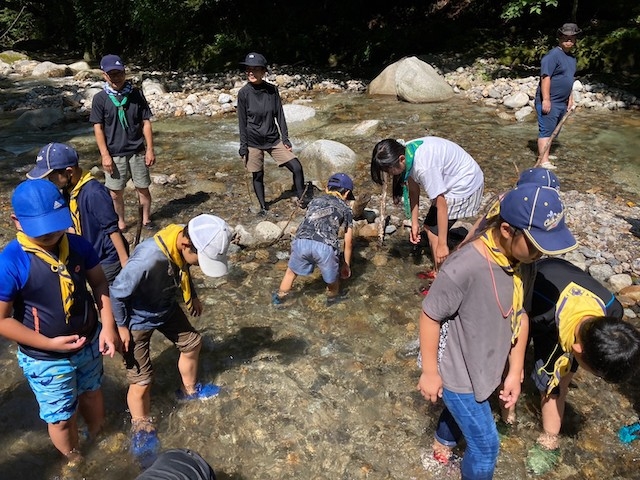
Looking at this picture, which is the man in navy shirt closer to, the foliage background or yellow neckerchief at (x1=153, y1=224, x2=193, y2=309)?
yellow neckerchief at (x1=153, y1=224, x2=193, y2=309)

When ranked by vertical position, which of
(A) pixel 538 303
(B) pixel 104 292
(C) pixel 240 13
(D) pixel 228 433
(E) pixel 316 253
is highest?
(C) pixel 240 13

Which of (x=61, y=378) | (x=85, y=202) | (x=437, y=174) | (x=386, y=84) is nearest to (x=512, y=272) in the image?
(x=437, y=174)

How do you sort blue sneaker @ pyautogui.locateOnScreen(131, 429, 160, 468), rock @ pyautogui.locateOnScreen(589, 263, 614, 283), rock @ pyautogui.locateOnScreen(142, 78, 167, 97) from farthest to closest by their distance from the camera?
rock @ pyautogui.locateOnScreen(142, 78, 167, 97), rock @ pyautogui.locateOnScreen(589, 263, 614, 283), blue sneaker @ pyautogui.locateOnScreen(131, 429, 160, 468)

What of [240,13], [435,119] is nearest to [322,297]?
[435,119]

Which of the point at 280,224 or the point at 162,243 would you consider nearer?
the point at 162,243

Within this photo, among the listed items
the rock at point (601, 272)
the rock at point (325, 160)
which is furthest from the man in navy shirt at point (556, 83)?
the rock at point (325, 160)

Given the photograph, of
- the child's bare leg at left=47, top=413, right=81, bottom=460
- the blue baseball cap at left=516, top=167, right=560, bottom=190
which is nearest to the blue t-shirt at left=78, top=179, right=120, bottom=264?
the child's bare leg at left=47, top=413, right=81, bottom=460

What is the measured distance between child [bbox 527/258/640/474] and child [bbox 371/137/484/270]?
1.39 metres

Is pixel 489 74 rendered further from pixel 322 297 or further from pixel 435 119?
pixel 322 297

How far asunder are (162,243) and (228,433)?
157 centimetres

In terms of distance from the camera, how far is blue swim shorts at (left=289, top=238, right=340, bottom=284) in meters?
4.62

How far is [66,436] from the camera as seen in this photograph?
3039 mm

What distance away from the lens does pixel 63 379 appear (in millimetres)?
2768

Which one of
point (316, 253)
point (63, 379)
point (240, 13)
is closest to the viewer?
point (63, 379)
